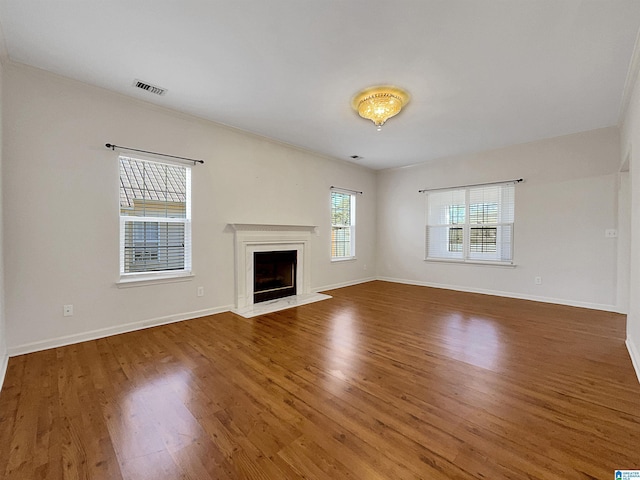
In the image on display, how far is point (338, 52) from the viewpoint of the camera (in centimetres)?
241

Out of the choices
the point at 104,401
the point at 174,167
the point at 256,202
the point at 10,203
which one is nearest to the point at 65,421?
the point at 104,401

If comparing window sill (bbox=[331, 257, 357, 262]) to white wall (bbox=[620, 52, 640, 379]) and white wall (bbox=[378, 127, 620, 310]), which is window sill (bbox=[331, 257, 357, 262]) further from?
white wall (bbox=[620, 52, 640, 379])

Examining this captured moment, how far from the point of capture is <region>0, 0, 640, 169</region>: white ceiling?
1966 millimetres

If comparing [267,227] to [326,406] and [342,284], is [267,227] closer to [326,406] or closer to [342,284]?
[342,284]

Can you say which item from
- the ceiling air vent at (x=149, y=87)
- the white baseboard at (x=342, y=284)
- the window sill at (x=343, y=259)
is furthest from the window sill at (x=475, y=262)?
the ceiling air vent at (x=149, y=87)

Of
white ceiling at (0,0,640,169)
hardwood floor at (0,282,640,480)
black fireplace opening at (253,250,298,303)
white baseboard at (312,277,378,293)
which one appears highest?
white ceiling at (0,0,640,169)

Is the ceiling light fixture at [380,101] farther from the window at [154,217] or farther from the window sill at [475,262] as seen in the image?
the window sill at [475,262]

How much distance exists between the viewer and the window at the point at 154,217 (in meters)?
3.32

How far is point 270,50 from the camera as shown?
238 centimetres

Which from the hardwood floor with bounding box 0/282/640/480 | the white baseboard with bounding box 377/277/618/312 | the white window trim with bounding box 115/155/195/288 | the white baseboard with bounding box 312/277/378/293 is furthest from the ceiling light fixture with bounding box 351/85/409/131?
the white baseboard with bounding box 377/277/618/312

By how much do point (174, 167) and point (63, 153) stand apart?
1.11 metres

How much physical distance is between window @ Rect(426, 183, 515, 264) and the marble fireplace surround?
2.75 meters

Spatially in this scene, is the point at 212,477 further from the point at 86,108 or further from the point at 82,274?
the point at 86,108

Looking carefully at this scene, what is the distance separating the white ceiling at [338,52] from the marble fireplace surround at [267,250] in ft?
5.66
